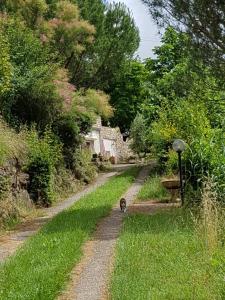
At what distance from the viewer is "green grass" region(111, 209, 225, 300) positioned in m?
6.03

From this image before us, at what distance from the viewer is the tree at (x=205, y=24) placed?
39.6 feet

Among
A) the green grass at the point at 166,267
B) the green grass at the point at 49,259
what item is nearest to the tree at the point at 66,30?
the green grass at the point at 49,259

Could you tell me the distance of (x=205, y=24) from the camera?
1233 centimetres

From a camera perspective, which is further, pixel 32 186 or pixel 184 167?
pixel 32 186

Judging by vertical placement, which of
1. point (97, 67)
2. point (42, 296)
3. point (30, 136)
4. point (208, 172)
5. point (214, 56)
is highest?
point (97, 67)

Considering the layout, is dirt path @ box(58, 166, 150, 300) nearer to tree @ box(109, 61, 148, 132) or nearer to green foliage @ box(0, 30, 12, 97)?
green foliage @ box(0, 30, 12, 97)

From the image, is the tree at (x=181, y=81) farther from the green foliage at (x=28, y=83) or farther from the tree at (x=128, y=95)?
the tree at (x=128, y=95)

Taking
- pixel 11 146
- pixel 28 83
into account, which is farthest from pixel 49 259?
pixel 28 83

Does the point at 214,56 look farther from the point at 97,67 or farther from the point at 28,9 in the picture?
the point at 97,67

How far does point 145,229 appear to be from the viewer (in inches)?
422

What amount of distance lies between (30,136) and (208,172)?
784 cm

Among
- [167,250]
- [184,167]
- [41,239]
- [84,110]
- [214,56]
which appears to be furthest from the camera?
[84,110]

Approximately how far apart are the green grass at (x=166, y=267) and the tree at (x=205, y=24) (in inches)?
164

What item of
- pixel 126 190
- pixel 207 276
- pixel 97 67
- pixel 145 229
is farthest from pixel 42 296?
pixel 97 67
